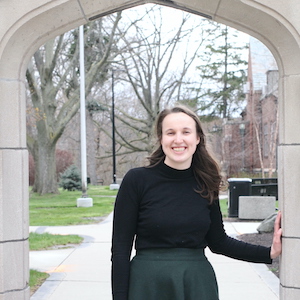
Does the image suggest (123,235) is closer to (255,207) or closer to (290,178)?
(290,178)

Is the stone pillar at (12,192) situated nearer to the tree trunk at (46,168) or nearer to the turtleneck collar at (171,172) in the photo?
the turtleneck collar at (171,172)

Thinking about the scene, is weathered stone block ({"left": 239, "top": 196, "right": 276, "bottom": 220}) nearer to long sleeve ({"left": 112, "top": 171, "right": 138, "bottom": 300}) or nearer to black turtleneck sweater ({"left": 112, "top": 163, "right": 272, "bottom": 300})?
black turtleneck sweater ({"left": 112, "top": 163, "right": 272, "bottom": 300})

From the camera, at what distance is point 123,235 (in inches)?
104

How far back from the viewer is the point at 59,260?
329 inches

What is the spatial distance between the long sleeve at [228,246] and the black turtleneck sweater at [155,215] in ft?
0.44

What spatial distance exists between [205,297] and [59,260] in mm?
6091

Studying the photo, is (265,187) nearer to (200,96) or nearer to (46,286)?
(46,286)

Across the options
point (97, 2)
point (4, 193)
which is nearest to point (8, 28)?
point (97, 2)

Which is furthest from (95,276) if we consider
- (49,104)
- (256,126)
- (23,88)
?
(256,126)

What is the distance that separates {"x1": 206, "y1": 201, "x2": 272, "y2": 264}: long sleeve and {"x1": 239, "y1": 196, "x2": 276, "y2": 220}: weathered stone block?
10.0m

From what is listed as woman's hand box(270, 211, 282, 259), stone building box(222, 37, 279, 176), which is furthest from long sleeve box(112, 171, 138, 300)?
stone building box(222, 37, 279, 176)

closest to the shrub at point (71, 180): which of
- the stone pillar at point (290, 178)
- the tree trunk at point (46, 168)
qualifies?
the tree trunk at point (46, 168)

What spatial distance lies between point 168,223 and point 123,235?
240 millimetres

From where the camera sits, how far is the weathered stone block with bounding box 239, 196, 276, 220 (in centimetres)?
1291
